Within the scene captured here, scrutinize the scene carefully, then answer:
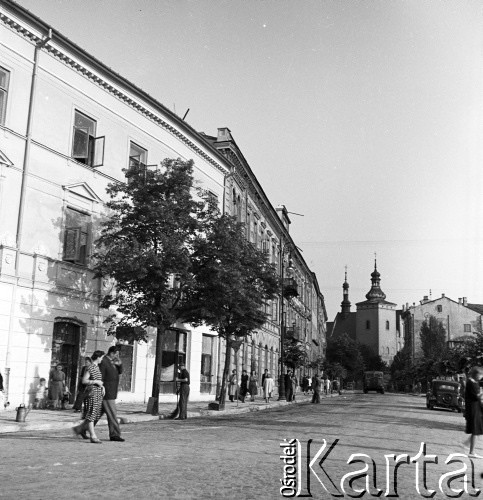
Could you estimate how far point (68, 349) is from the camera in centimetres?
2238

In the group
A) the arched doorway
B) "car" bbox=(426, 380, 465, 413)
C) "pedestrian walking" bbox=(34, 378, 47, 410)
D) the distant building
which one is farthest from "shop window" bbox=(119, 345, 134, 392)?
the distant building

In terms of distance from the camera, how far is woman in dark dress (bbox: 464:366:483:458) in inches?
455

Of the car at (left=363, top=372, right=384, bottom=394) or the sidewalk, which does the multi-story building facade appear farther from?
the car at (left=363, top=372, right=384, bottom=394)

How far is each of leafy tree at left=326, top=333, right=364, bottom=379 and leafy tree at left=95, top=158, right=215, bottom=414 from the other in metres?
79.9

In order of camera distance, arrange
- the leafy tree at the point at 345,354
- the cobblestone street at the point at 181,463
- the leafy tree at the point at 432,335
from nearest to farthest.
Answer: the cobblestone street at the point at 181,463, the leafy tree at the point at 345,354, the leafy tree at the point at 432,335

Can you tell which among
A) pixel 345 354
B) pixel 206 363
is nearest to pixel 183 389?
pixel 206 363

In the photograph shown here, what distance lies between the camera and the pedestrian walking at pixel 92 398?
11328 mm

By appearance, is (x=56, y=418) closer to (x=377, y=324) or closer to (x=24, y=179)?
(x=24, y=179)

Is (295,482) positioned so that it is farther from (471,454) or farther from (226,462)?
(471,454)

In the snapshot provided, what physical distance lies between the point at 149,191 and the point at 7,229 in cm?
459

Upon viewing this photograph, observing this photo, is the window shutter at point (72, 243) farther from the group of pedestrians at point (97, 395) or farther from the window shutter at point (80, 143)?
the group of pedestrians at point (97, 395)

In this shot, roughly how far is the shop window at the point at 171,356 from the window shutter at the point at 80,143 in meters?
9.04

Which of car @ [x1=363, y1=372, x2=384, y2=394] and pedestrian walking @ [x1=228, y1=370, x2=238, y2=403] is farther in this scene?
car @ [x1=363, y1=372, x2=384, y2=394]

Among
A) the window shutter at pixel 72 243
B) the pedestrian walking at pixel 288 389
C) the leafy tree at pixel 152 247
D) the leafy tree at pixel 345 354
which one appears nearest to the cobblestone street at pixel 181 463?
the leafy tree at pixel 152 247
